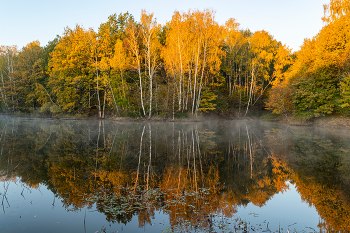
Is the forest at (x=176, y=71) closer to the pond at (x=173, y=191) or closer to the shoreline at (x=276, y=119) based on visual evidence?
the shoreline at (x=276, y=119)

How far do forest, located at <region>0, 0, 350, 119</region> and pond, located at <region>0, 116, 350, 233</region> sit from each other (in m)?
19.7

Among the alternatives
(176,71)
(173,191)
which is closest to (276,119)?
(176,71)

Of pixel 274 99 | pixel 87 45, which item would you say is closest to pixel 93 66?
pixel 87 45

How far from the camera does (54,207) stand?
226 inches

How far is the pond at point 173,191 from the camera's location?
4.98 metres

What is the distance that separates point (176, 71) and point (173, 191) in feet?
92.3

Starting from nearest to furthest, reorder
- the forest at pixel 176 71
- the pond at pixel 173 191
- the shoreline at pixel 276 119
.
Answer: the pond at pixel 173 191, the shoreline at pixel 276 119, the forest at pixel 176 71

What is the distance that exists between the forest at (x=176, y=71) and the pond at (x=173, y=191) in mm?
19658

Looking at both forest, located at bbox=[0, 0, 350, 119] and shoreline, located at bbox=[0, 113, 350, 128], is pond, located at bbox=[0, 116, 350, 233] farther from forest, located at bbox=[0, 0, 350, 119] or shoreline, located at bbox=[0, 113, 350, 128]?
forest, located at bbox=[0, 0, 350, 119]

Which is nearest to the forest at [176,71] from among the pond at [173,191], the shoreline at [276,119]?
the shoreline at [276,119]

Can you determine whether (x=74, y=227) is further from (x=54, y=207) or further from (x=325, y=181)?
(x=325, y=181)

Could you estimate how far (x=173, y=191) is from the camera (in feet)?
22.1

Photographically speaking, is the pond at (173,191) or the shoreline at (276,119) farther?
the shoreline at (276,119)

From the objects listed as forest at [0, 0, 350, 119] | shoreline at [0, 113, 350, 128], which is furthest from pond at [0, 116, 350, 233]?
forest at [0, 0, 350, 119]
